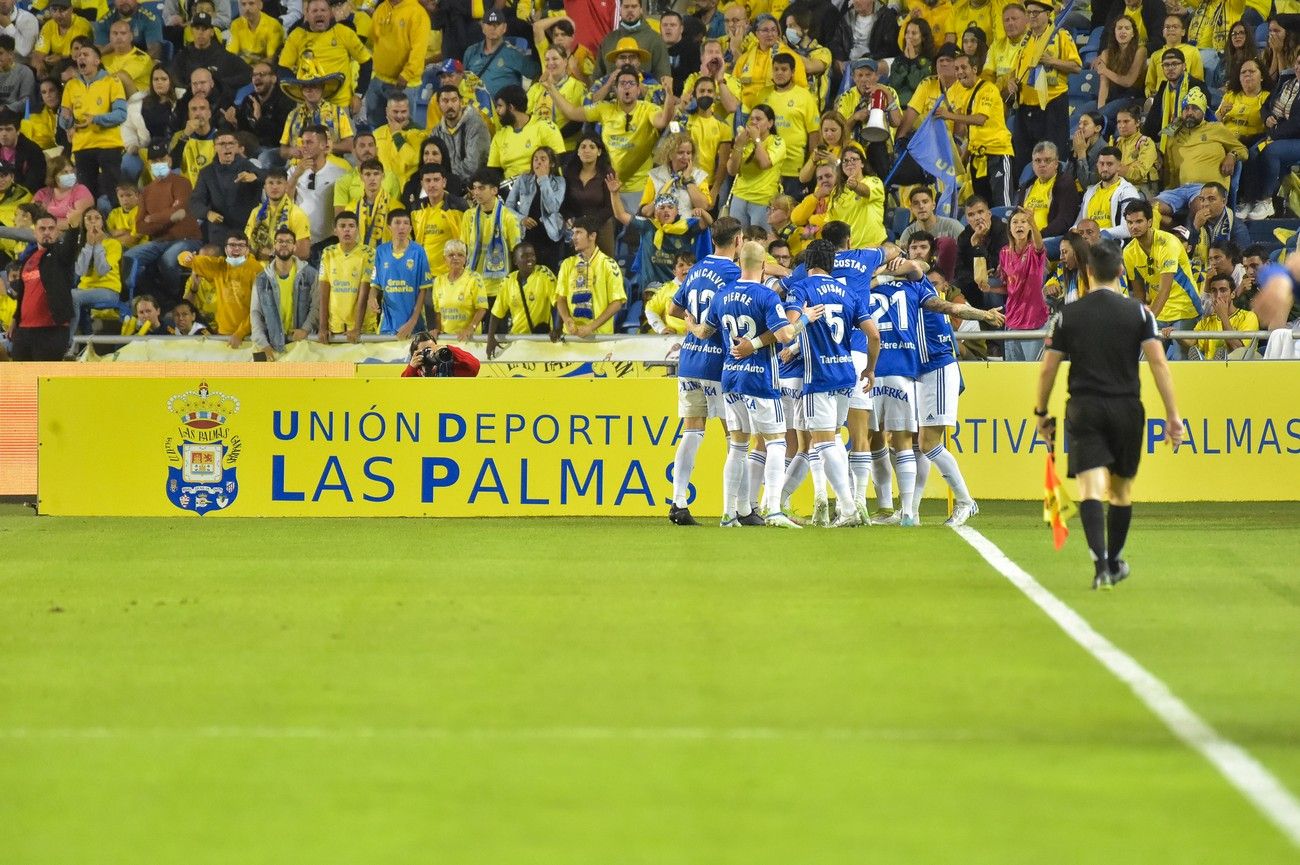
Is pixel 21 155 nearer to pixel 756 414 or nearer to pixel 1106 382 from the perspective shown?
pixel 756 414

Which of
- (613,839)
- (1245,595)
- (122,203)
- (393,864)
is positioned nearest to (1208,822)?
(613,839)

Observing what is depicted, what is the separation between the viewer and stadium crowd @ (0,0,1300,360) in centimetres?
1884

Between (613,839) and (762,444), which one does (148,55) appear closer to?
(762,444)

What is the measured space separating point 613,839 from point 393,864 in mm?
600

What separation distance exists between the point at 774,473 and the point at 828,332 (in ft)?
3.89

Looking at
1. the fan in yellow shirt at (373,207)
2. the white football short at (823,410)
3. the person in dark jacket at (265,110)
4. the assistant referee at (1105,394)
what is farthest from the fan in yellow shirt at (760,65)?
the assistant referee at (1105,394)

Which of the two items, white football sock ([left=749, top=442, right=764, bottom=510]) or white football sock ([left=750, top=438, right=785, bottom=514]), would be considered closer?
white football sock ([left=750, top=438, right=785, bottom=514])

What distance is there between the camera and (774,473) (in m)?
14.1

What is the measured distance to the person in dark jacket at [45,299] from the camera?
20203 mm

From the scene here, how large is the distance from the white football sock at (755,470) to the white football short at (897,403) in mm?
1093

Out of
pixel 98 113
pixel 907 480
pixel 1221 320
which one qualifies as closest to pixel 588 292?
pixel 907 480

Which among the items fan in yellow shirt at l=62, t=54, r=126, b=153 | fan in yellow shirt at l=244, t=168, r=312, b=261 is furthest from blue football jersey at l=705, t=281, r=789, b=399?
fan in yellow shirt at l=62, t=54, r=126, b=153

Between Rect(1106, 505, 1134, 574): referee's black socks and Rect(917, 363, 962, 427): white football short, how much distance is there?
4459mm

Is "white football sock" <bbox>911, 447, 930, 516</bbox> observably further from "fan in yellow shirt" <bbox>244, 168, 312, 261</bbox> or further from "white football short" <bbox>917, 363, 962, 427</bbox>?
"fan in yellow shirt" <bbox>244, 168, 312, 261</bbox>
